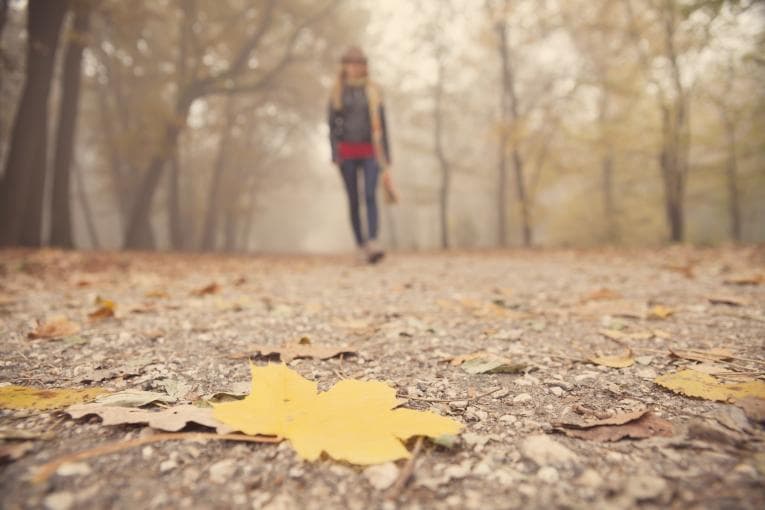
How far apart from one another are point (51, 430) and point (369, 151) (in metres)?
4.22

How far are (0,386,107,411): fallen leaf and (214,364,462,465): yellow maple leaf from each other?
47 centimetres

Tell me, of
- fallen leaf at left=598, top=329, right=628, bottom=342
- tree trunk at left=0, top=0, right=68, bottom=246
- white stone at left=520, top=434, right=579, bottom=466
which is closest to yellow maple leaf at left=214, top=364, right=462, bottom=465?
white stone at left=520, top=434, right=579, bottom=466

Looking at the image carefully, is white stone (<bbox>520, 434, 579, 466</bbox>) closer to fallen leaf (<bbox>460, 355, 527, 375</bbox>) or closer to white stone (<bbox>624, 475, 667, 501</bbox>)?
white stone (<bbox>624, 475, 667, 501</bbox>)

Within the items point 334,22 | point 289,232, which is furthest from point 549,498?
point 289,232

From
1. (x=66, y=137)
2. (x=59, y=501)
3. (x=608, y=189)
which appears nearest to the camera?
(x=59, y=501)

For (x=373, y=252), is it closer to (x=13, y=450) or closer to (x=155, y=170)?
(x=13, y=450)

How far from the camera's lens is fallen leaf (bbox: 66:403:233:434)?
93 centimetres

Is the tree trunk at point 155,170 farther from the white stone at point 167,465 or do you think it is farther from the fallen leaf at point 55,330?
the white stone at point 167,465

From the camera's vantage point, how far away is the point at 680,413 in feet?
3.50

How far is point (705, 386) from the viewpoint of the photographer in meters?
1.17

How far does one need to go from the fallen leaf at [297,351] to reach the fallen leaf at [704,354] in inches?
45.9

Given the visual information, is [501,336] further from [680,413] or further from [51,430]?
[51,430]

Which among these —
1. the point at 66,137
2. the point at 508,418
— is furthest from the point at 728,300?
the point at 66,137

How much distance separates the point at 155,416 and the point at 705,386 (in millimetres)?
1438
